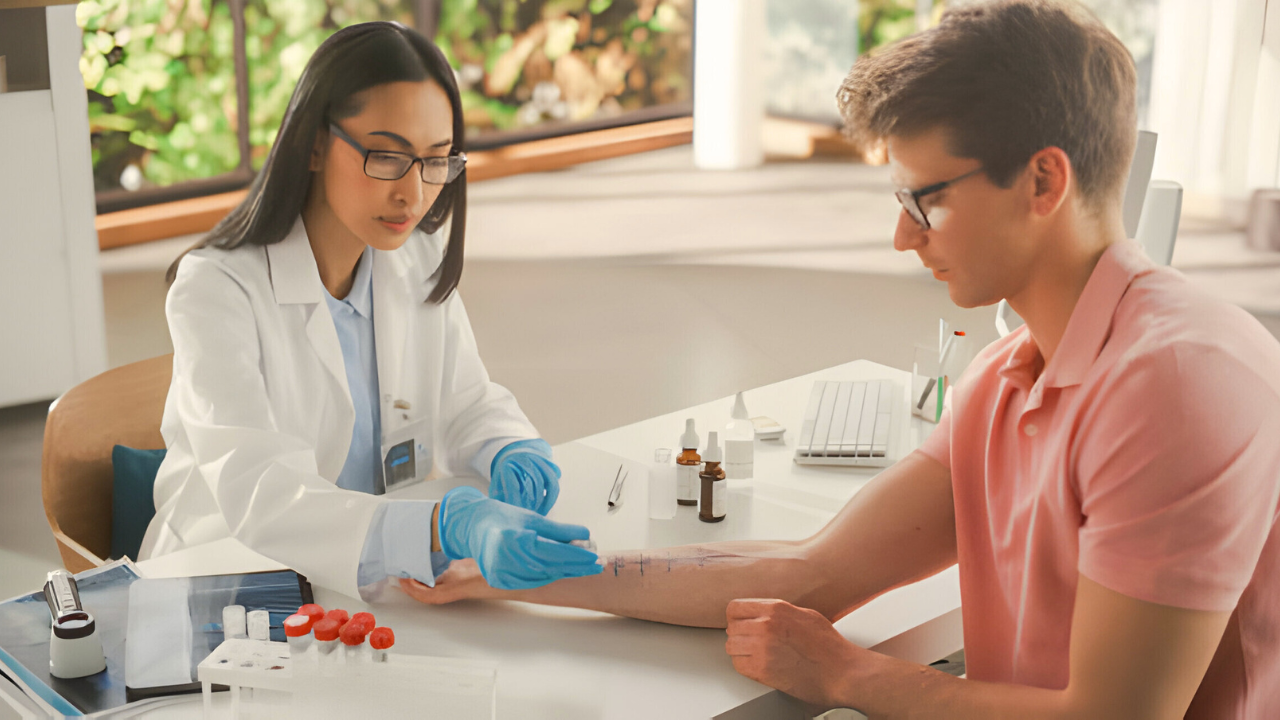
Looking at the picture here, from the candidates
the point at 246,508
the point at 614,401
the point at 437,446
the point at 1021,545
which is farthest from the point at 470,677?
the point at 614,401

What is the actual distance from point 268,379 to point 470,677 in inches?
29.2

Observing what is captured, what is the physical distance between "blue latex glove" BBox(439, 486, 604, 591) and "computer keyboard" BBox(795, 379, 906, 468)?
0.61 meters

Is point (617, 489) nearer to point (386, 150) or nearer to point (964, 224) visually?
point (386, 150)

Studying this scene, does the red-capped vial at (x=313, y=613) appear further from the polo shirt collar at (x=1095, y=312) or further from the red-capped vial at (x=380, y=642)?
the polo shirt collar at (x=1095, y=312)

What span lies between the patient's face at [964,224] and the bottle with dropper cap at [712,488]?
1.89 ft

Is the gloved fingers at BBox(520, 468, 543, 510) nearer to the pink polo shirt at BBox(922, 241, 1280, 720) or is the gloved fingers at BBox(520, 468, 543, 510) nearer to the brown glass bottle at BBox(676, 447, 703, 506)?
the brown glass bottle at BBox(676, 447, 703, 506)

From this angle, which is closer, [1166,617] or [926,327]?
[1166,617]

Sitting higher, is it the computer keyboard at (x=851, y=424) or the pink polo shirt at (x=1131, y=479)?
the pink polo shirt at (x=1131, y=479)

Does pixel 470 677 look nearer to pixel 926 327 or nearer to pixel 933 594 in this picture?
pixel 933 594

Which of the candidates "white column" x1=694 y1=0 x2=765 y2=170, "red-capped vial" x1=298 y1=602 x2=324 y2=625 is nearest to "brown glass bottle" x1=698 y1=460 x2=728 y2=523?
"red-capped vial" x1=298 y1=602 x2=324 y2=625

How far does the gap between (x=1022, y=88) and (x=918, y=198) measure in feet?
0.53

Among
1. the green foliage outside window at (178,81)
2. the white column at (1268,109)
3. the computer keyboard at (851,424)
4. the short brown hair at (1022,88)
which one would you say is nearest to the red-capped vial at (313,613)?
the short brown hair at (1022,88)

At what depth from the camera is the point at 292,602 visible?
1587 millimetres

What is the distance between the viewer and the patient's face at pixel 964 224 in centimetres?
130
